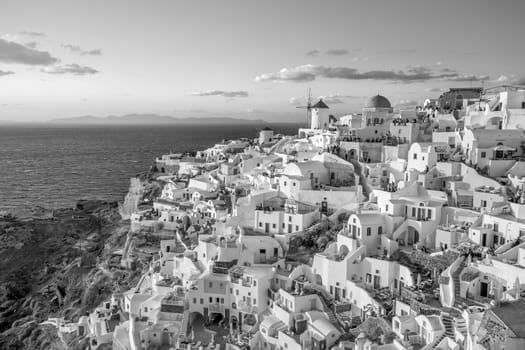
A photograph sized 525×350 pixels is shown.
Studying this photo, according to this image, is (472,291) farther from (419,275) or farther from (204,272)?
(204,272)

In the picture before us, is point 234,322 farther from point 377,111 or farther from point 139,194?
point 139,194

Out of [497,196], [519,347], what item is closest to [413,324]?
[519,347]

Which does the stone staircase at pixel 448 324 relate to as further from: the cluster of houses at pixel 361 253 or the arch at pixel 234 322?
the arch at pixel 234 322

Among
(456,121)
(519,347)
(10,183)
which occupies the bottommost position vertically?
(10,183)

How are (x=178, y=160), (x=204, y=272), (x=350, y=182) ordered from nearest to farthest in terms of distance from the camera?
(x=204, y=272), (x=350, y=182), (x=178, y=160)

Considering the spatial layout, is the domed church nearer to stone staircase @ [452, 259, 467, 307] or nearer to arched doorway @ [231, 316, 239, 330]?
stone staircase @ [452, 259, 467, 307]

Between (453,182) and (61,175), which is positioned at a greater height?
(453,182)

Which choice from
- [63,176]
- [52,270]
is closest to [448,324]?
[52,270]
